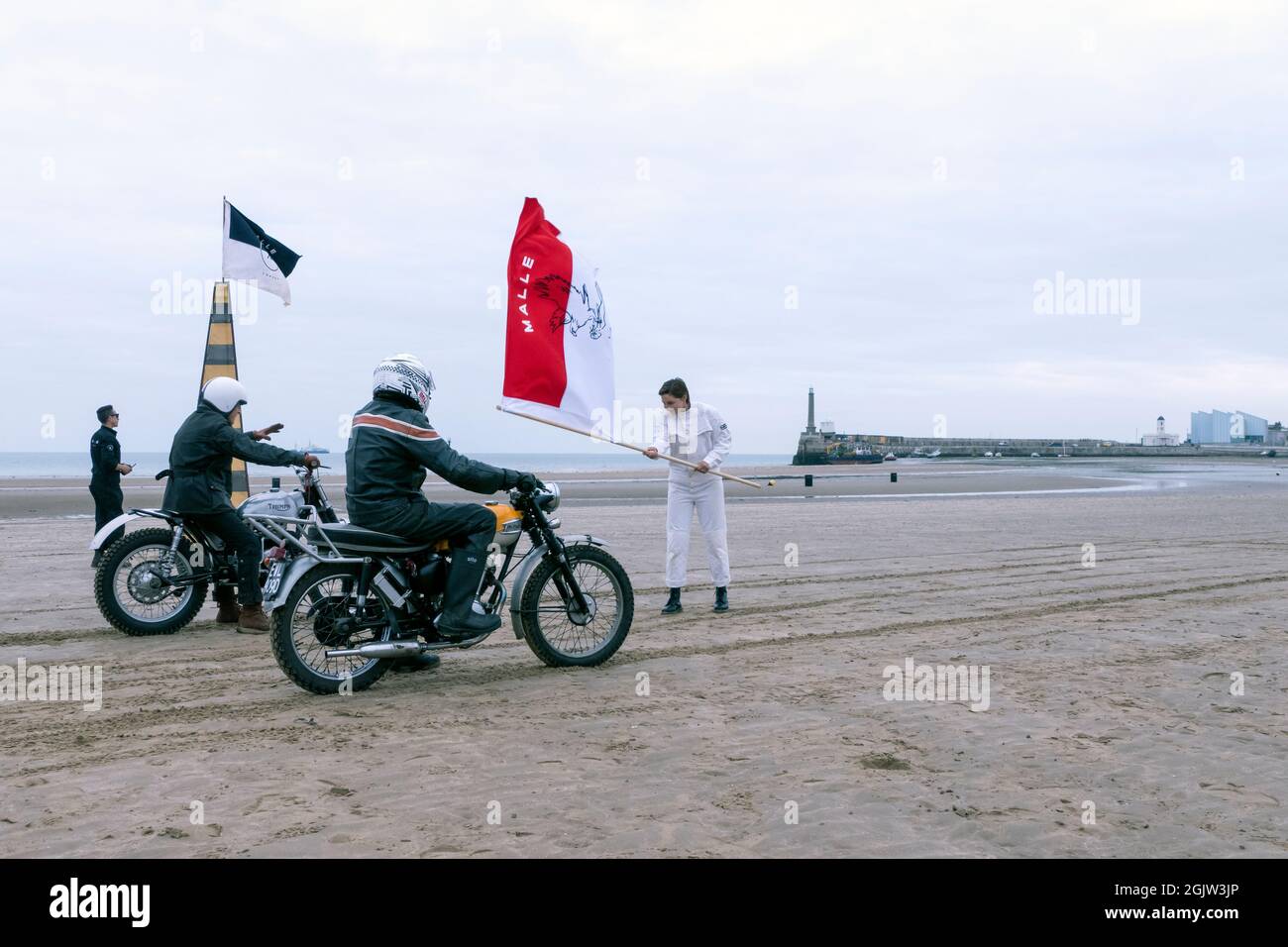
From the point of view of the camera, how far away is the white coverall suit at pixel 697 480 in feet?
29.3

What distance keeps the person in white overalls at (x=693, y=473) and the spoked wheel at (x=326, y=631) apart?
11.0 ft

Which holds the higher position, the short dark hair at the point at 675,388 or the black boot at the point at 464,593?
the short dark hair at the point at 675,388

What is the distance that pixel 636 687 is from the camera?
5.99 meters

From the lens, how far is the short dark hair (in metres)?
9.15

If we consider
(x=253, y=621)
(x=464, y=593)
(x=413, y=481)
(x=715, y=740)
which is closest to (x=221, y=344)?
(x=253, y=621)

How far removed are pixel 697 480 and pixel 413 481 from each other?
350 centimetres

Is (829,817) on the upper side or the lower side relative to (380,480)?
lower

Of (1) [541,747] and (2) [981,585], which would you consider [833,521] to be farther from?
(1) [541,747]

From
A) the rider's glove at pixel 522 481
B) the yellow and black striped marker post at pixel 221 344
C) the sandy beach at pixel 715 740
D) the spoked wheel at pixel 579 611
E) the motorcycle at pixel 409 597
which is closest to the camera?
the sandy beach at pixel 715 740
